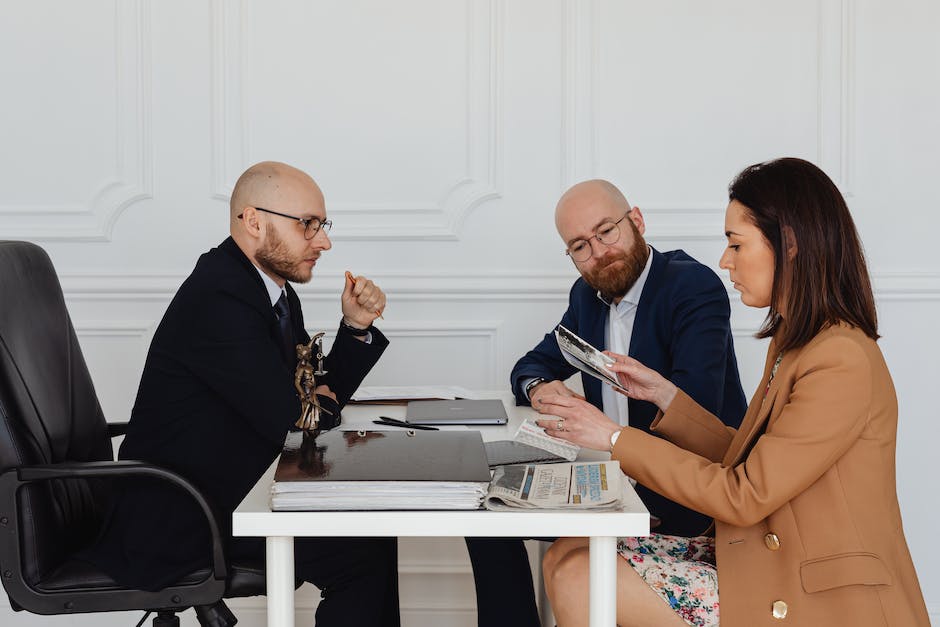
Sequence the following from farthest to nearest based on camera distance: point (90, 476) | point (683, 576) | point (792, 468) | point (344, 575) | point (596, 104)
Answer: point (596, 104) → point (344, 575) → point (90, 476) → point (683, 576) → point (792, 468)

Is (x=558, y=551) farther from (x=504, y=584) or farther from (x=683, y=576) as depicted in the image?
(x=504, y=584)

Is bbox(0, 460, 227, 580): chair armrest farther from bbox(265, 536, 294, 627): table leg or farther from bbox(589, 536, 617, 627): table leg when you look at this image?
bbox(589, 536, 617, 627): table leg

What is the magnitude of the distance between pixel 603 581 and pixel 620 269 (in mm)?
1304

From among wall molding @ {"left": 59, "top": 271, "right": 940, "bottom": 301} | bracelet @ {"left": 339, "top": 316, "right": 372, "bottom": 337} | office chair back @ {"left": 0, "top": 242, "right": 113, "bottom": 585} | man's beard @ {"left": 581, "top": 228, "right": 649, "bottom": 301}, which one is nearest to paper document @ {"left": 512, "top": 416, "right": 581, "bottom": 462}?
bracelet @ {"left": 339, "top": 316, "right": 372, "bottom": 337}

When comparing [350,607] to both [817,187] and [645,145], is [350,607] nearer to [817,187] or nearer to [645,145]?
[817,187]

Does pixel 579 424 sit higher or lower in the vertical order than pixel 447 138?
lower

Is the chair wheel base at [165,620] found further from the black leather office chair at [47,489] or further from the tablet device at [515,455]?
the tablet device at [515,455]

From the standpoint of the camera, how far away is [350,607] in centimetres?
193

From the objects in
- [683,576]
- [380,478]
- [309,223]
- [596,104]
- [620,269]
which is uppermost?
[596,104]

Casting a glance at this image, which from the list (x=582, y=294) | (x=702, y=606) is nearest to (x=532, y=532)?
(x=702, y=606)

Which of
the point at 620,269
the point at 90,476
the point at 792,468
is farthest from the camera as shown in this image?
the point at 620,269

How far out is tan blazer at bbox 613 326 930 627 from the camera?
4.58 ft

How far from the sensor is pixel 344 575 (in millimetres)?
1940

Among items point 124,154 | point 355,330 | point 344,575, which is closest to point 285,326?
point 355,330
